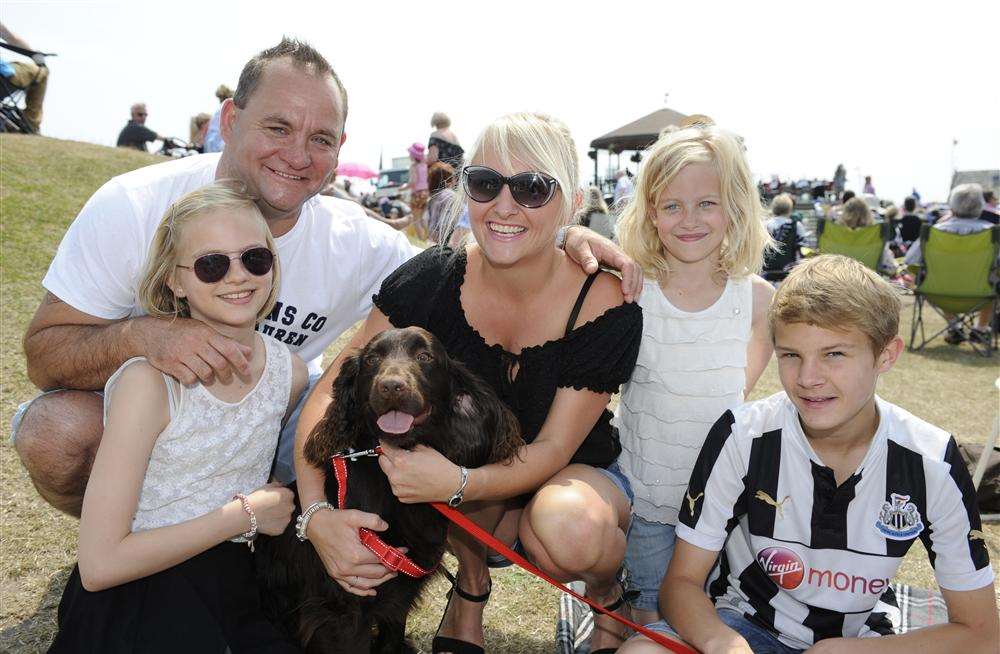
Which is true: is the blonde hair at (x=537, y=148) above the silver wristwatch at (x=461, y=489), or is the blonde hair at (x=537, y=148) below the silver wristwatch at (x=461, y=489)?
above

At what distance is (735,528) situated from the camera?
85.7 inches

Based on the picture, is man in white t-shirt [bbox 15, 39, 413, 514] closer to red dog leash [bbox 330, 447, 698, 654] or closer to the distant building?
red dog leash [bbox 330, 447, 698, 654]

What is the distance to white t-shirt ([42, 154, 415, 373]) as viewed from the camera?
2553mm

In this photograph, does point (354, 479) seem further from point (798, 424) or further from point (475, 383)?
point (798, 424)

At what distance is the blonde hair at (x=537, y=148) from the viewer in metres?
2.41

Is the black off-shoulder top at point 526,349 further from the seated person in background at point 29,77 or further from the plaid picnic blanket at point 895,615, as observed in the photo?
the seated person in background at point 29,77

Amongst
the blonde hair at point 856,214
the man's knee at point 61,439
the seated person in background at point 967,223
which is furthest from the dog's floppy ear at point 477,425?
the blonde hair at point 856,214

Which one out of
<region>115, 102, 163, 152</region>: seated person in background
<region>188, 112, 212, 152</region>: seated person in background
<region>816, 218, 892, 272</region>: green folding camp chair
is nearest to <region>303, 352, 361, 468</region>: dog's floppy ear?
<region>816, 218, 892, 272</region>: green folding camp chair

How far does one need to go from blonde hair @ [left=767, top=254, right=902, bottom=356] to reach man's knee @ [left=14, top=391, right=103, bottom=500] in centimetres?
235

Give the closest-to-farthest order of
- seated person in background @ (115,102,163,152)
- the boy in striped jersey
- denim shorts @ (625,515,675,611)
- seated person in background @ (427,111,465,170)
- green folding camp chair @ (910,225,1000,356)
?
the boy in striped jersey
denim shorts @ (625,515,675,611)
green folding camp chair @ (910,225,1000,356)
seated person in background @ (427,111,465,170)
seated person in background @ (115,102,163,152)

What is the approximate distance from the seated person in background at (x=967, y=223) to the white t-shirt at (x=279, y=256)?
798 cm

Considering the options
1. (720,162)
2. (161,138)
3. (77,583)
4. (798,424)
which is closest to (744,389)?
(798,424)

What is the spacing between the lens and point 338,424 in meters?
2.31

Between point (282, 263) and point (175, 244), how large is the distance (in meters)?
0.77
